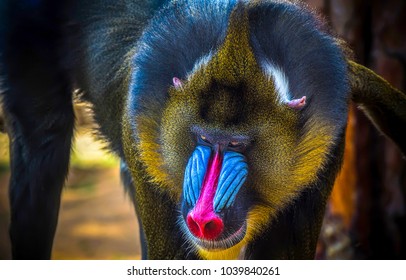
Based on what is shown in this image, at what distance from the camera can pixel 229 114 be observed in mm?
2078

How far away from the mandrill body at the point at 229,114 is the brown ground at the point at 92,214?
90cm

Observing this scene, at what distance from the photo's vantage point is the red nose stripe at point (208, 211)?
2000 mm

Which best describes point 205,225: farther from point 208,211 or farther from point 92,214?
point 92,214

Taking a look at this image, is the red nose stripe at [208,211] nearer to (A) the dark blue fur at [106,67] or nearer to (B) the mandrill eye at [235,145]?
(B) the mandrill eye at [235,145]

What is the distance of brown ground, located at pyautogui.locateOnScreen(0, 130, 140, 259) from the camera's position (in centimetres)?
372

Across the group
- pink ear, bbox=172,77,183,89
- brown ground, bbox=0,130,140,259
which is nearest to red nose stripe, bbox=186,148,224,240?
pink ear, bbox=172,77,183,89

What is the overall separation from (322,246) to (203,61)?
203 centimetres

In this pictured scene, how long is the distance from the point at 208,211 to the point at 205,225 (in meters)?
0.06

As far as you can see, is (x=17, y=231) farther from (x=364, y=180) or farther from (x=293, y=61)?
(x=364, y=180)

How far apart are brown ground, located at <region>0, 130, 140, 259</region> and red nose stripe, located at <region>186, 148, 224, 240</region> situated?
1.32m

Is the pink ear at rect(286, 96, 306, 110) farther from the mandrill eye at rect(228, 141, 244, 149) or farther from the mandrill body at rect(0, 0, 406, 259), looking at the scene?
the mandrill eye at rect(228, 141, 244, 149)

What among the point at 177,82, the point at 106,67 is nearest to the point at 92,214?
the point at 106,67

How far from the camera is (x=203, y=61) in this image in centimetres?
212
